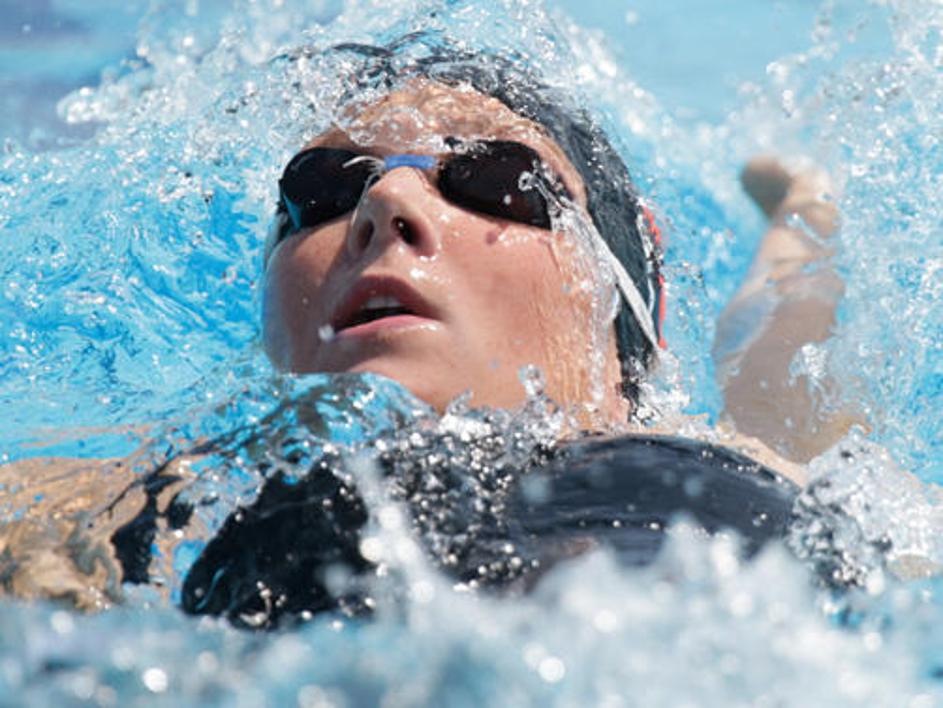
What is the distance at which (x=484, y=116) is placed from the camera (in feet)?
6.22

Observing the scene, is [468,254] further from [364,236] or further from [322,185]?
[322,185]

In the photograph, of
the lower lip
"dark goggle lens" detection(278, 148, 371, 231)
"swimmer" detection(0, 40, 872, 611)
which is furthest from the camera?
"dark goggle lens" detection(278, 148, 371, 231)

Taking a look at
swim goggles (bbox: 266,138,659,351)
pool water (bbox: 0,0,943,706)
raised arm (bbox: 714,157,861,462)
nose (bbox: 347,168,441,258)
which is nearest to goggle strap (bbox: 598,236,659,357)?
swim goggles (bbox: 266,138,659,351)

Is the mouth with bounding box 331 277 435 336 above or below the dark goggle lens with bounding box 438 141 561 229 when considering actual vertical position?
below

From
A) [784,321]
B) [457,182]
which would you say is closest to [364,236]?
[457,182]

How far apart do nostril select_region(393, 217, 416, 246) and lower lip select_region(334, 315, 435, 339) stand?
0.37 feet

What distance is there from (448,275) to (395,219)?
0.39 ft

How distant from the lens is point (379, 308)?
1.65 meters

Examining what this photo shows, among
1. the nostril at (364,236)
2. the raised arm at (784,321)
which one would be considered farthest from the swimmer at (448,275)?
the raised arm at (784,321)

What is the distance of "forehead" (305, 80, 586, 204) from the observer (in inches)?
72.4

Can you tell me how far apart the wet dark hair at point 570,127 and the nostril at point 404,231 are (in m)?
0.37

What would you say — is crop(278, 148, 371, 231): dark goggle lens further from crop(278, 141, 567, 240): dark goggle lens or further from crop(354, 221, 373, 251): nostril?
crop(354, 221, 373, 251): nostril

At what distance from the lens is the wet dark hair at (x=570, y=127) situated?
6.44 feet

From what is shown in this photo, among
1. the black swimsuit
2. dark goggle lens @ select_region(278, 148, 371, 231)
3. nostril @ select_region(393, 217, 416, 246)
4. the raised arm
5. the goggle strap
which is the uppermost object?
nostril @ select_region(393, 217, 416, 246)
